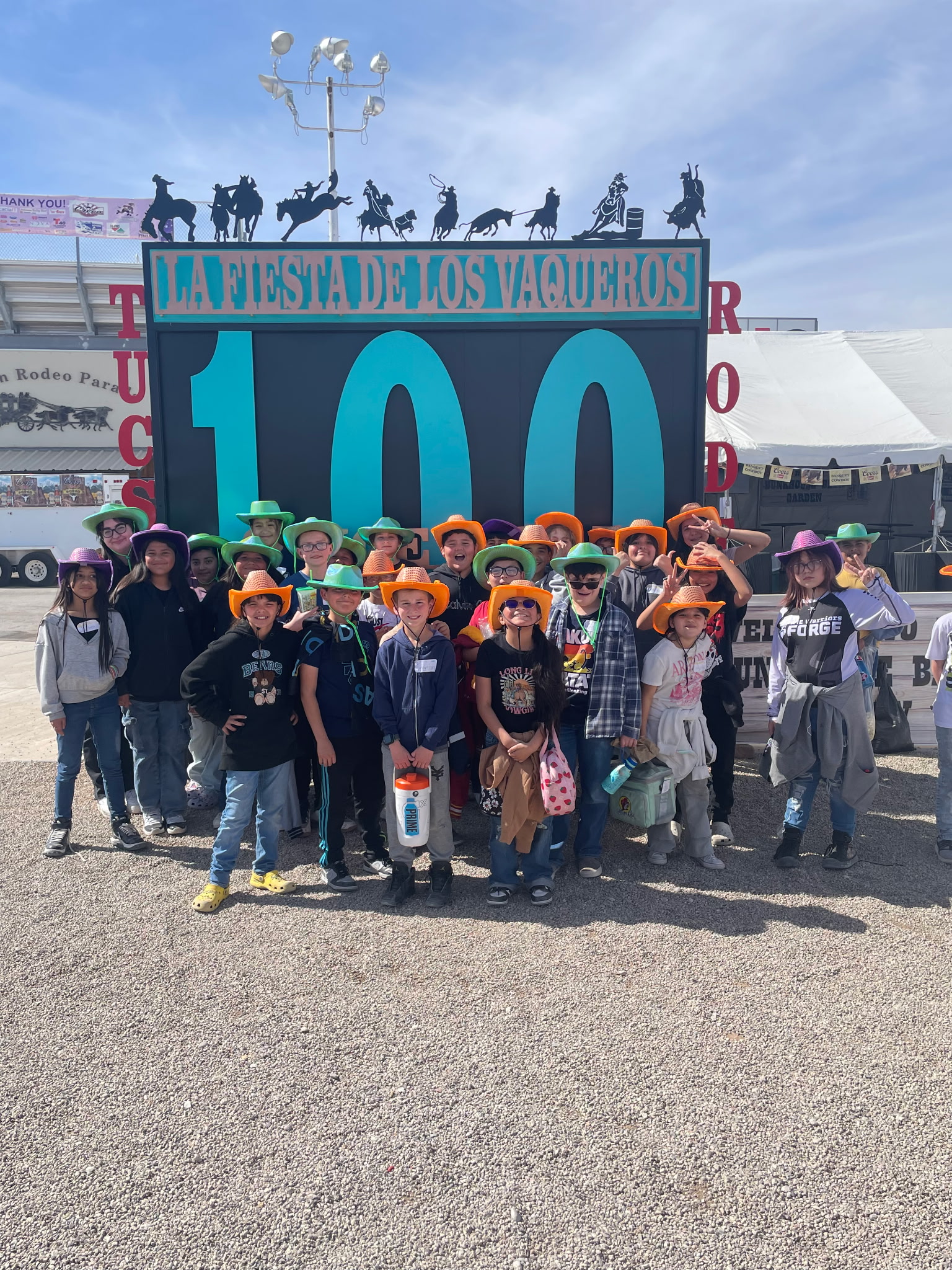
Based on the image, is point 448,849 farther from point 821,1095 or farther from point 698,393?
point 698,393

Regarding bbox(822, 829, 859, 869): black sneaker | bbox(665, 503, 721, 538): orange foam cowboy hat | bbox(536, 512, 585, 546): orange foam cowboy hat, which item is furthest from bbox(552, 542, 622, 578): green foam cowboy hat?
bbox(822, 829, 859, 869): black sneaker

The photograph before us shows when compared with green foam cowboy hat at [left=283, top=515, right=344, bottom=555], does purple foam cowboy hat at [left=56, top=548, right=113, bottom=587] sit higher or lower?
lower

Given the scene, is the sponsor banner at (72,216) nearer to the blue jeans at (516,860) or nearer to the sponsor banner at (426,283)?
the sponsor banner at (426,283)

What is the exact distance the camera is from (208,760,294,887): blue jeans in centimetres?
404

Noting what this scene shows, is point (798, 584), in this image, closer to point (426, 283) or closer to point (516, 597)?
point (516, 597)

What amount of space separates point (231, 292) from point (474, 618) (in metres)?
3.75

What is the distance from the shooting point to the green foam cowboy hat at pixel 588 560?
4168 millimetres

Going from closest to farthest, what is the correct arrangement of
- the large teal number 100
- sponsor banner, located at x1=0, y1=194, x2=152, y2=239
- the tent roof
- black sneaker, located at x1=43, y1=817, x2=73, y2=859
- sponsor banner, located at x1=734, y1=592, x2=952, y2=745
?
black sneaker, located at x1=43, y1=817, x2=73, y2=859 < the large teal number 100 < sponsor banner, located at x1=734, y1=592, x2=952, y2=745 < the tent roof < sponsor banner, located at x1=0, y1=194, x2=152, y2=239

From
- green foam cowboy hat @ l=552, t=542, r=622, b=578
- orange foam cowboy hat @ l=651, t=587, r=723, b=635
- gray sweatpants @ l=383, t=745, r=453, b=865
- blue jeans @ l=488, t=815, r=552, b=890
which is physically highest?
green foam cowboy hat @ l=552, t=542, r=622, b=578

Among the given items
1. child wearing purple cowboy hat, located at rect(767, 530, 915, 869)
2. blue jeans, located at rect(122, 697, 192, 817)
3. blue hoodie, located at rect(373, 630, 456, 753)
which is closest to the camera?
blue hoodie, located at rect(373, 630, 456, 753)

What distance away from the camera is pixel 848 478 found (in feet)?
39.6

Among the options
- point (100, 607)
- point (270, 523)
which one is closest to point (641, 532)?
point (270, 523)

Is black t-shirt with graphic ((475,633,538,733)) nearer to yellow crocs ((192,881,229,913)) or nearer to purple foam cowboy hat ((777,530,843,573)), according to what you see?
purple foam cowboy hat ((777,530,843,573))

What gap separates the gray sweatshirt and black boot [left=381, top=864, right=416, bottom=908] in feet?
7.31
